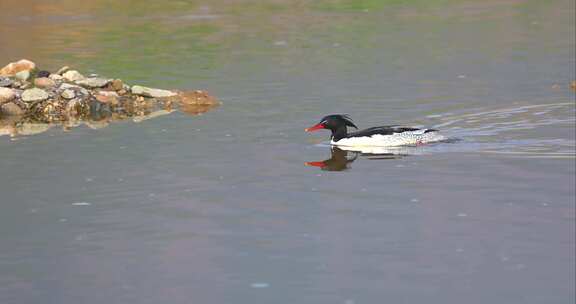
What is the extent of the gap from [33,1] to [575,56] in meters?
31.8

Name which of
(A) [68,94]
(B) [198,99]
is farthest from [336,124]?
(A) [68,94]

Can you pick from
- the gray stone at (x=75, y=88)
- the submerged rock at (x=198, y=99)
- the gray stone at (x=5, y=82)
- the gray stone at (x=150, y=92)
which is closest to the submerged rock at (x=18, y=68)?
the gray stone at (x=5, y=82)

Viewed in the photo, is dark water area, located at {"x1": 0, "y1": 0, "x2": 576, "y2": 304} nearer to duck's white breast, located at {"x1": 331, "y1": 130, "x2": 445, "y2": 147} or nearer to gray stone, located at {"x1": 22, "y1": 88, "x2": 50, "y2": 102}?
duck's white breast, located at {"x1": 331, "y1": 130, "x2": 445, "y2": 147}

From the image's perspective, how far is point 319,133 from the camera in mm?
23188

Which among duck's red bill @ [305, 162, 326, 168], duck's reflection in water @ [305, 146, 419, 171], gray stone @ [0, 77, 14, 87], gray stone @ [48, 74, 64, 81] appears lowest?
duck's reflection in water @ [305, 146, 419, 171]

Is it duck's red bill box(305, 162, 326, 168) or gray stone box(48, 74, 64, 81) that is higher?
gray stone box(48, 74, 64, 81)

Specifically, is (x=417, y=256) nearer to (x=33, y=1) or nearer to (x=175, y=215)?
(x=175, y=215)

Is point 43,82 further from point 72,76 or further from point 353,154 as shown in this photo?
point 353,154

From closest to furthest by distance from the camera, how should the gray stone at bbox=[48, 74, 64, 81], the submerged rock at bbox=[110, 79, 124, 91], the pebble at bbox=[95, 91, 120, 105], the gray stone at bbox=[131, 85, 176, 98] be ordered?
the pebble at bbox=[95, 91, 120, 105], the gray stone at bbox=[131, 85, 176, 98], the submerged rock at bbox=[110, 79, 124, 91], the gray stone at bbox=[48, 74, 64, 81]

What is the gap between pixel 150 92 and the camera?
27203 millimetres

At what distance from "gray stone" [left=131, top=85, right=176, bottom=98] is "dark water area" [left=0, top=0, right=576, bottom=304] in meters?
1.57

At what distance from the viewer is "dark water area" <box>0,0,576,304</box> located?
1293 centimetres

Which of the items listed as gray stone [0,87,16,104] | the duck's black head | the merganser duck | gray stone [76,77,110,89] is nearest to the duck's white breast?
the merganser duck

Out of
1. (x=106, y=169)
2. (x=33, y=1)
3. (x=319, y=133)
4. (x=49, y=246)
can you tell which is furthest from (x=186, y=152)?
(x=33, y=1)
